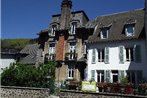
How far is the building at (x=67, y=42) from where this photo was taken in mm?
31359

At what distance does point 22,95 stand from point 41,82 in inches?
141

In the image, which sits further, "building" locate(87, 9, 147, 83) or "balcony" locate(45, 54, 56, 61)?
"balcony" locate(45, 54, 56, 61)

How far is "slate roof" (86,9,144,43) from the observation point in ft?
87.7

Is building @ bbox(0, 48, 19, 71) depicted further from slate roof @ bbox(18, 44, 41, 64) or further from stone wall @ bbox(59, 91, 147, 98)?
stone wall @ bbox(59, 91, 147, 98)

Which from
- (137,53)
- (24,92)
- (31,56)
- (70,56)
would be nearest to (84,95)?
(24,92)

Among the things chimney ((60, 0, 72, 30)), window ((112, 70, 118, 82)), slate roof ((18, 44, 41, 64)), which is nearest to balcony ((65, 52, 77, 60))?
chimney ((60, 0, 72, 30))

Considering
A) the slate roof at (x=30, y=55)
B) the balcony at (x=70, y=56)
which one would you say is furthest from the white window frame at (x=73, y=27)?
the slate roof at (x=30, y=55)

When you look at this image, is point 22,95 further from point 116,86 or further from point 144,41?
point 144,41

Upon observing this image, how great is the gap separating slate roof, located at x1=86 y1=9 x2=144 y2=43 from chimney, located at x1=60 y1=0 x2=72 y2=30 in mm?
3844

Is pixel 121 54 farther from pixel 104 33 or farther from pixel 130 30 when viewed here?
Result: pixel 104 33

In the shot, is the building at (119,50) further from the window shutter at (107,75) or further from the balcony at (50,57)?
the balcony at (50,57)

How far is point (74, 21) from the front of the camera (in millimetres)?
33656

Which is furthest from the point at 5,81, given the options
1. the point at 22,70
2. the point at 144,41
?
the point at 144,41

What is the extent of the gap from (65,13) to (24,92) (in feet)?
58.9
